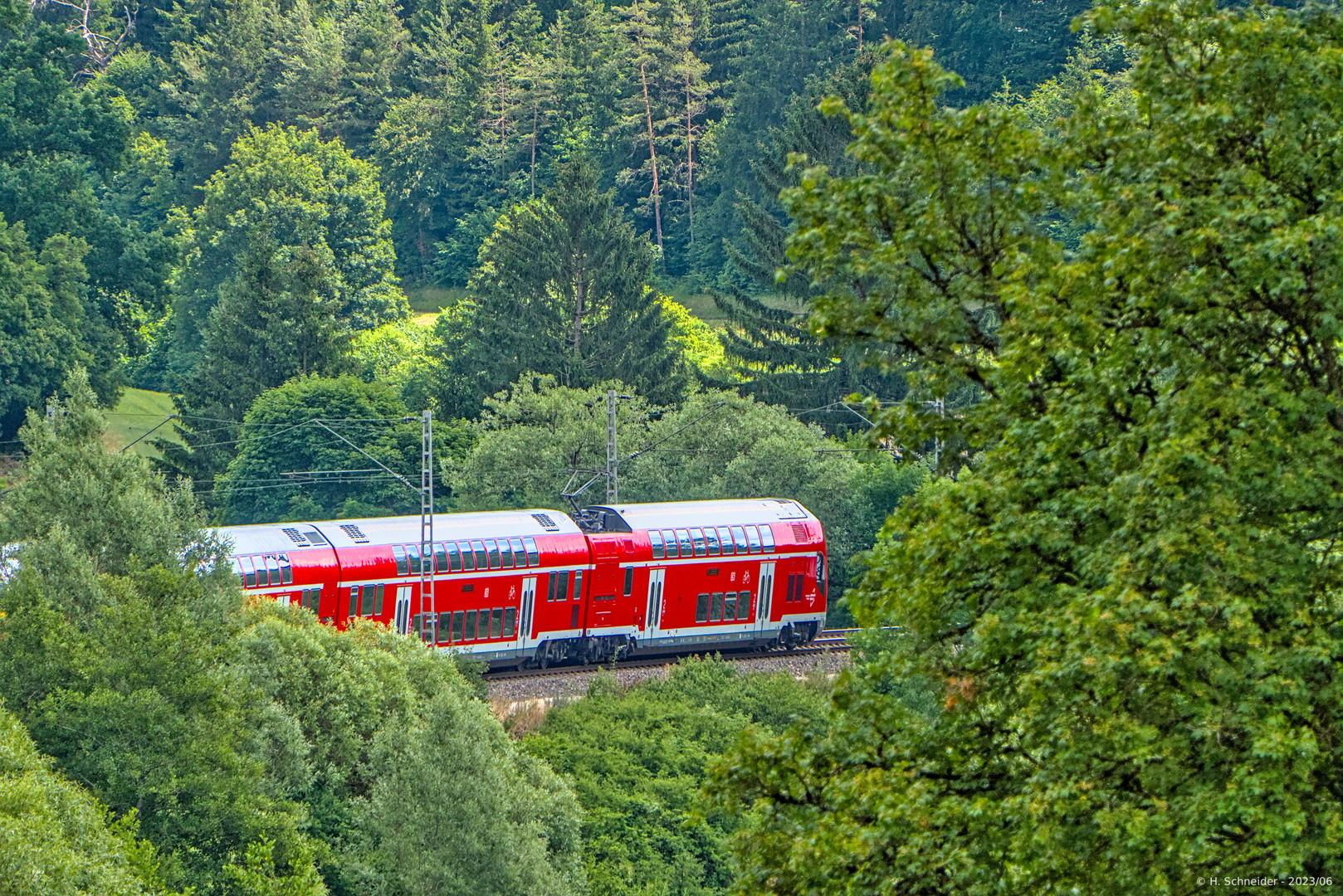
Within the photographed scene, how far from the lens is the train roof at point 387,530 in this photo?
42281mm

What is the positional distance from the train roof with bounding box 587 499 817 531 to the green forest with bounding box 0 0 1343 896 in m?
5.18

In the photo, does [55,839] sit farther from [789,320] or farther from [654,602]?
[789,320]

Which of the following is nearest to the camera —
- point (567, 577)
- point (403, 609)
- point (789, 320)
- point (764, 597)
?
point (403, 609)

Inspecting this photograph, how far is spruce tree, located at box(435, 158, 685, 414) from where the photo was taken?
276 ft

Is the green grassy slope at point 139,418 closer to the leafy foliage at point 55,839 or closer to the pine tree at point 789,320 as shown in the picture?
the pine tree at point 789,320

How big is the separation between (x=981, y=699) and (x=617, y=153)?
11189cm

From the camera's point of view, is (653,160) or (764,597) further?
(653,160)

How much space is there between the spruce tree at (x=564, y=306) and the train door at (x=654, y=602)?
36.2 m

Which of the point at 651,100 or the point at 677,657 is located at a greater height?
the point at 651,100

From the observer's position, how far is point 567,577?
45688 mm

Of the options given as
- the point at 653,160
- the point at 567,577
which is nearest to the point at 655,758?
the point at 567,577

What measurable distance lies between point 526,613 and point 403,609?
12.3 feet

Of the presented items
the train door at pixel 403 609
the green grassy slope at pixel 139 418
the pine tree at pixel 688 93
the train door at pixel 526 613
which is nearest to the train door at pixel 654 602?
the train door at pixel 526 613

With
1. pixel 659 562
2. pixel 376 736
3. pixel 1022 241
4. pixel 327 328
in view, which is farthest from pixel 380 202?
pixel 1022 241
